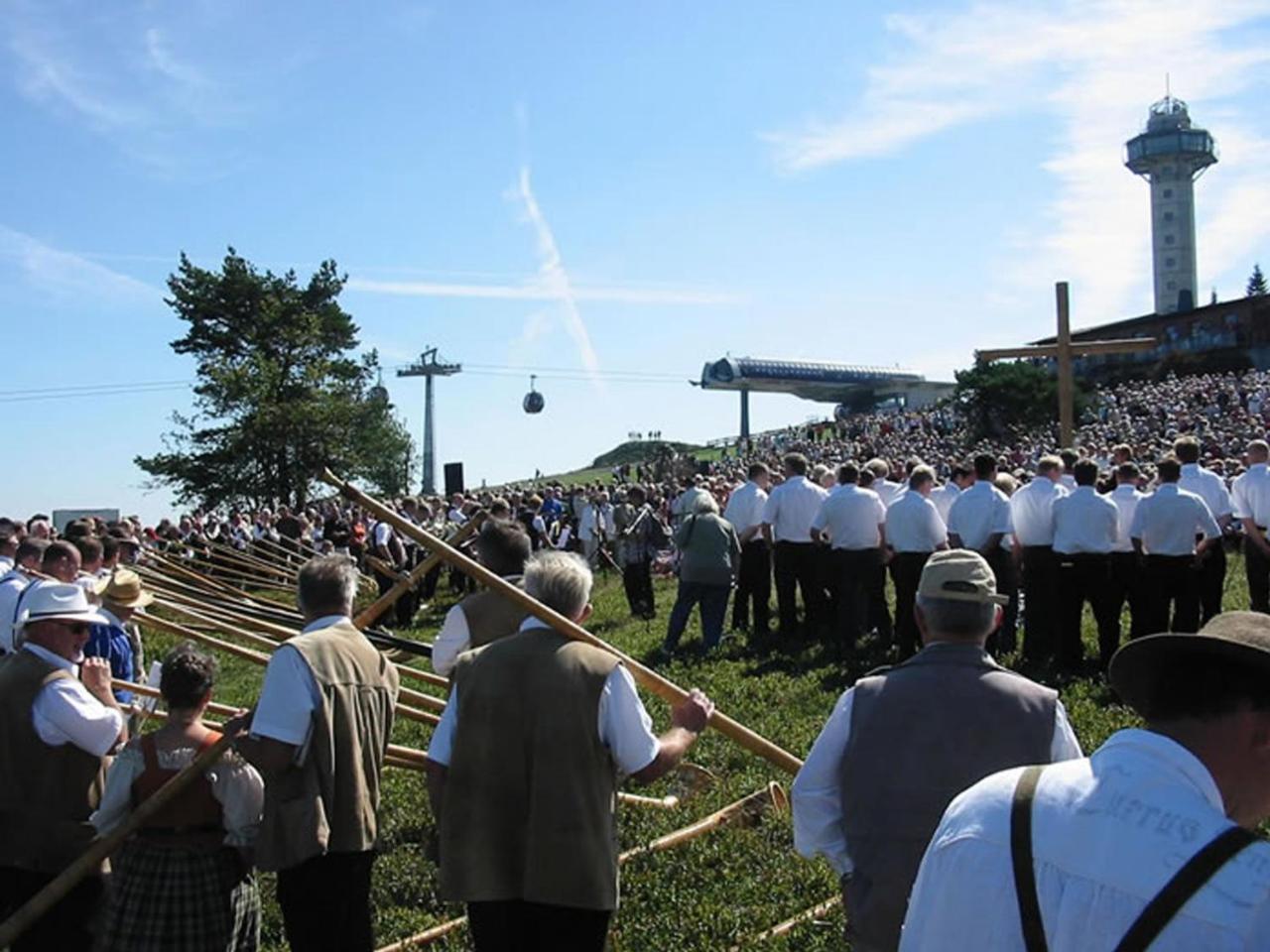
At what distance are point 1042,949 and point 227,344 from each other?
48.4 m

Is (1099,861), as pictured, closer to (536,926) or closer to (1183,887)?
(1183,887)

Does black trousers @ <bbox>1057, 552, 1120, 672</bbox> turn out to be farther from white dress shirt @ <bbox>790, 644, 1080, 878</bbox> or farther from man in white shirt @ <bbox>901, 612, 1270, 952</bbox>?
man in white shirt @ <bbox>901, 612, 1270, 952</bbox>

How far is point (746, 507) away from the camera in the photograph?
1506 centimetres

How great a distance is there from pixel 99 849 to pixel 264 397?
4170cm

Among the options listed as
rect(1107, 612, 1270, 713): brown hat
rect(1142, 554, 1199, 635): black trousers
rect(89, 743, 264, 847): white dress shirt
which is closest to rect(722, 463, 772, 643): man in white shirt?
rect(1142, 554, 1199, 635): black trousers

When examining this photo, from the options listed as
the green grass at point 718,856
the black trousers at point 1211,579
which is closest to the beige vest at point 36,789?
the green grass at point 718,856

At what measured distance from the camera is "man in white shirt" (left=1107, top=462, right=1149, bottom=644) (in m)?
11.3

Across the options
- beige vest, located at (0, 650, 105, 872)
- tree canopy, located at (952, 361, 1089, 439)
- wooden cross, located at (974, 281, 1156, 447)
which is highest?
tree canopy, located at (952, 361, 1089, 439)

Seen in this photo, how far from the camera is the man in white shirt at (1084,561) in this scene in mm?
11133

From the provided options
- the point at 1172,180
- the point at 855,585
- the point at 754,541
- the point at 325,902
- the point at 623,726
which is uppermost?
the point at 1172,180

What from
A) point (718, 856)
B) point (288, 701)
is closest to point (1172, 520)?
point (718, 856)

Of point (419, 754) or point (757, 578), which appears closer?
point (419, 754)

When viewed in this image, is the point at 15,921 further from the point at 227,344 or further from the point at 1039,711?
the point at 227,344

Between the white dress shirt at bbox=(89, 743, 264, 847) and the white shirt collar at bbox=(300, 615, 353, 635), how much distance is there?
1.86 ft
